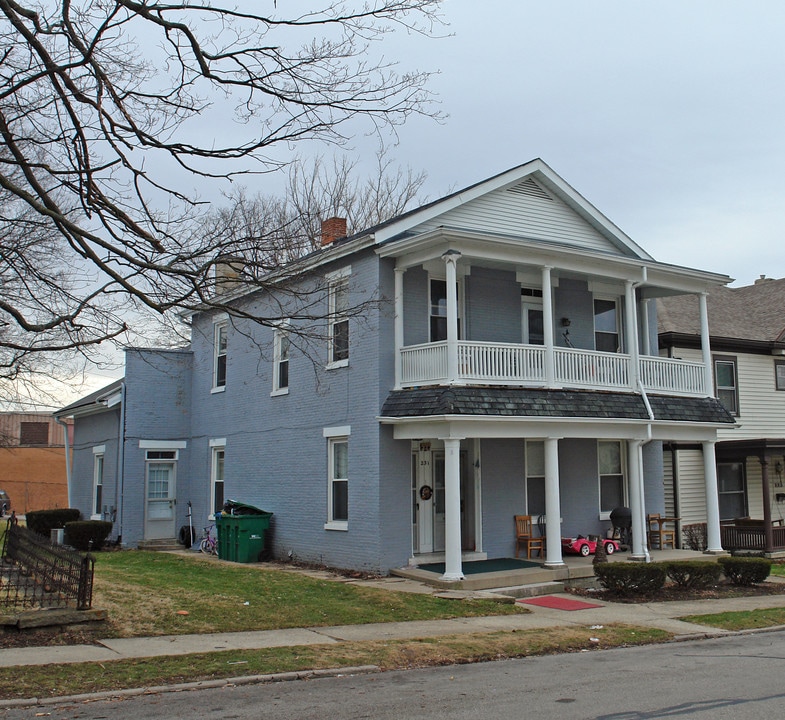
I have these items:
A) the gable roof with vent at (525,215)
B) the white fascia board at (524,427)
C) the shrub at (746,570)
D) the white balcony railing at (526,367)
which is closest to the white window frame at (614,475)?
the white fascia board at (524,427)

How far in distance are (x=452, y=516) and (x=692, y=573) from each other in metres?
4.56

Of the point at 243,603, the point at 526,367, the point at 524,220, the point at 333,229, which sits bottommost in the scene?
the point at 243,603

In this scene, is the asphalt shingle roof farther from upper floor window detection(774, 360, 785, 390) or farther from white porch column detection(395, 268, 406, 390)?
white porch column detection(395, 268, 406, 390)

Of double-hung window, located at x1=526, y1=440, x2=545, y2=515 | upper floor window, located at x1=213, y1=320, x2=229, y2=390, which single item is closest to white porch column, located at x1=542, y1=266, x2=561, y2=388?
double-hung window, located at x1=526, y1=440, x2=545, y2=515

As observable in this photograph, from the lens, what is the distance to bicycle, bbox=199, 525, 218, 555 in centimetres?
2181

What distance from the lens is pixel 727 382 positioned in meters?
25.5

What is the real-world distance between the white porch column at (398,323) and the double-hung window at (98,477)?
40.5ft

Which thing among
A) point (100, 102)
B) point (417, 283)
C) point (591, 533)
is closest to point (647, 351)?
point (591, 533)

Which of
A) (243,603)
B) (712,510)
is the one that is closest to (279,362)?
(243,603)

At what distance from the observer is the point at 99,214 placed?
10.3 meters

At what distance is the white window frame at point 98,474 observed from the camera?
26.1 meters

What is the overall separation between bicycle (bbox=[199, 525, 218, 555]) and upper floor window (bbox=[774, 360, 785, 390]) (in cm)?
1688

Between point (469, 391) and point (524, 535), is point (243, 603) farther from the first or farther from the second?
point (524, 535)

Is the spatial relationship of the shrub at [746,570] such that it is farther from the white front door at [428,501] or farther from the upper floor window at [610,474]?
the white front door at [428,501]
